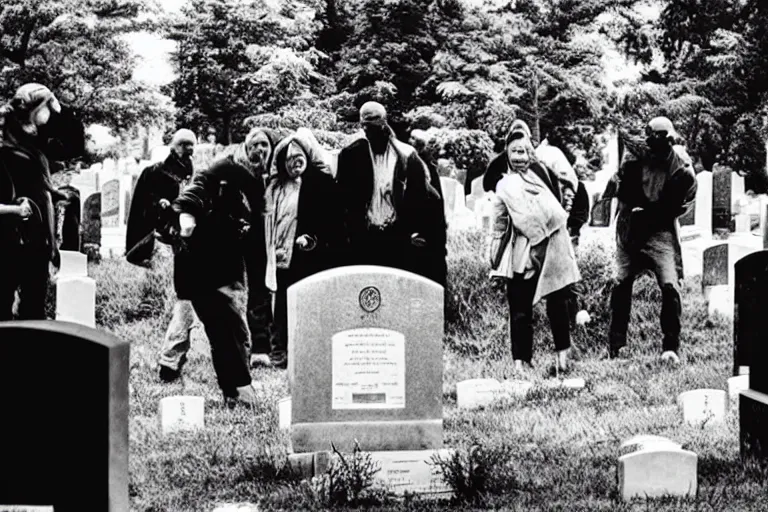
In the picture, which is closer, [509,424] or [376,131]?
[509,424]

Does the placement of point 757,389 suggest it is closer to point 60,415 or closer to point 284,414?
point 284,414

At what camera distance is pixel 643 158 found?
12.1 meters

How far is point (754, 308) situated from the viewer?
7684 mm

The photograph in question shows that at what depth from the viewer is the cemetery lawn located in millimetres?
6734

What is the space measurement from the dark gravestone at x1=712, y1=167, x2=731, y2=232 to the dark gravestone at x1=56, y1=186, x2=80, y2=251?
12.5 metres

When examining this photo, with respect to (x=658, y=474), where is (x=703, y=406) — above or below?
above

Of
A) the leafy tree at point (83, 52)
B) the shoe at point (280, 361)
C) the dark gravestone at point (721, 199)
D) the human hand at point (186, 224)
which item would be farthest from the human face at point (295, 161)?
the dark gravestone at point (721, 199)

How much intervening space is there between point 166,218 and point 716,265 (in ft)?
22.5

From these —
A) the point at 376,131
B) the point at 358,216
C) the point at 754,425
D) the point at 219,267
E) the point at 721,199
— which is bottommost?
the point at 754,425

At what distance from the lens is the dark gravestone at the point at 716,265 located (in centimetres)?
1420

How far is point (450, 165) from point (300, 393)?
14.6 metres

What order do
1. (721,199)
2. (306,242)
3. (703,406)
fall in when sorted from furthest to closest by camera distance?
1. (721,199)
2. (306,242)
3. (703,406)

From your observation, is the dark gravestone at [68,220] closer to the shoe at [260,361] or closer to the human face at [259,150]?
the human face at [259,150]

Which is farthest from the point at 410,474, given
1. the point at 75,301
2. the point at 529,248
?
the point at 75,301
